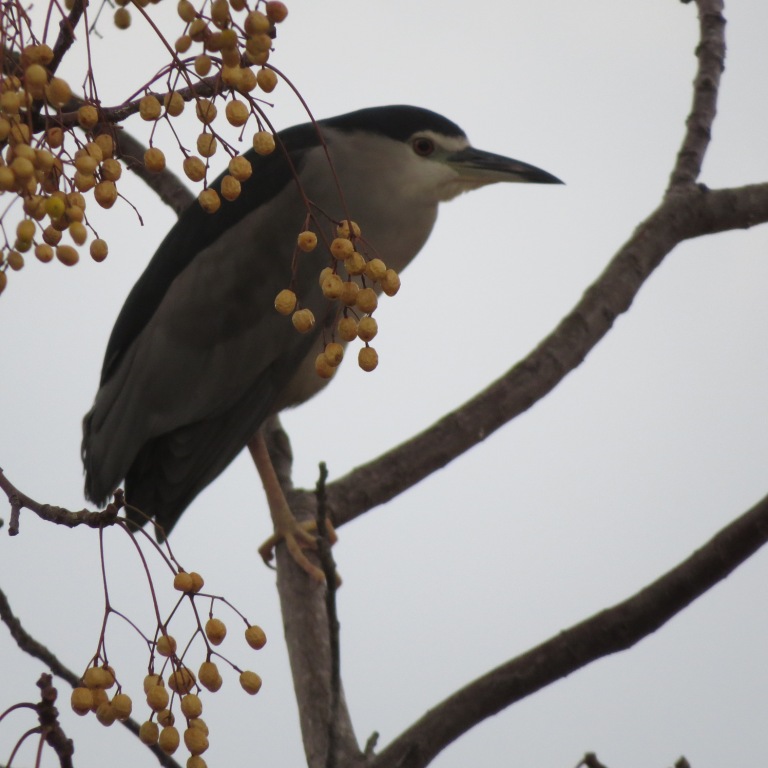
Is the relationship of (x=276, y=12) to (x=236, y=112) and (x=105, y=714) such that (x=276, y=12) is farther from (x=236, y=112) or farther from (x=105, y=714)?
(x=105, y=714)

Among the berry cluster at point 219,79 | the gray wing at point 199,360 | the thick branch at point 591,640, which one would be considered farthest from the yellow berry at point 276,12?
the gray wing at point 199,360

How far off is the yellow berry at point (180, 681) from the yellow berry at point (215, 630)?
4cm

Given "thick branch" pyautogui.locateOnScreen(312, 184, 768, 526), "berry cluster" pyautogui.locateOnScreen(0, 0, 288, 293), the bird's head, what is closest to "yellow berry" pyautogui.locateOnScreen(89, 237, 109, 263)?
"berry cluster" pyautogui.locateOnScreen(0, 0, 288, 293)

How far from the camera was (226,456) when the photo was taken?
257 cm

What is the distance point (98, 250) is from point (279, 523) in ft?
4.97

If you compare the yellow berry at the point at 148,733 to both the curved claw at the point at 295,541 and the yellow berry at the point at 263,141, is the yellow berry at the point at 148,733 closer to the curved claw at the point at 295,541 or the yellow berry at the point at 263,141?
the yellow berry at the point at 263,141

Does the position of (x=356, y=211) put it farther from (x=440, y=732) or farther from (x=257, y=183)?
(x=440, y=732)

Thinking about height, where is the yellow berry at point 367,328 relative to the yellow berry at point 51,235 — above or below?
below

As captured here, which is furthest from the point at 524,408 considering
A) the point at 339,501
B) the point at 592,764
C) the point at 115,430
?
the point at 592,764

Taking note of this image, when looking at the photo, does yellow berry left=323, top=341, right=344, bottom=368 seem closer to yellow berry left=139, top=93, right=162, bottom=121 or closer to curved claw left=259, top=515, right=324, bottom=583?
yellow berry left=139, top=93, right=162, bottom=121

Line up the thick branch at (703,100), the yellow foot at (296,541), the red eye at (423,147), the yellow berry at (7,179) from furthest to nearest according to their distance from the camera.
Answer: the red eye at (423,147) < the thick branch at (703,100) < the yellow foot at (296,541) < the yellow berry at (7,179)

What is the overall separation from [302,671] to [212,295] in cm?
95

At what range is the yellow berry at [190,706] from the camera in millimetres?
1068

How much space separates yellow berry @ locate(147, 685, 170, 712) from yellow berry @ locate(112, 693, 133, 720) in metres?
0.02
